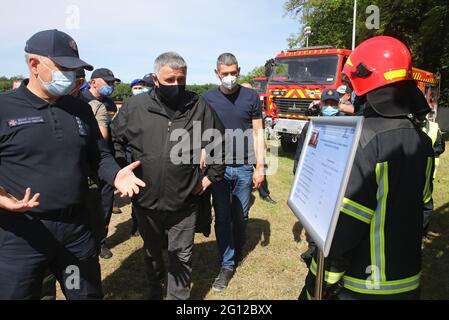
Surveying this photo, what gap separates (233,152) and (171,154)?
118cm

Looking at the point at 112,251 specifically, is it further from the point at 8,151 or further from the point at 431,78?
the point at 431,78

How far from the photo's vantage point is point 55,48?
2025 mm

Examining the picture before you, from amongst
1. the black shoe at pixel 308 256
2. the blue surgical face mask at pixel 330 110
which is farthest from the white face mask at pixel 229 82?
the black shoe at pixel 308 256

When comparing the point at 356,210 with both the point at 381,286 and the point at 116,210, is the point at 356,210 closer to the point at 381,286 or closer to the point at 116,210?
the point at 381,286

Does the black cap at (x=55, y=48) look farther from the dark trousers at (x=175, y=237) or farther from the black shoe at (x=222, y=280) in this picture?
the black shoe at (x=222, y=280)

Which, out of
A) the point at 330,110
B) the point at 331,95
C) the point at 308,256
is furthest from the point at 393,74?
the point at 308,256

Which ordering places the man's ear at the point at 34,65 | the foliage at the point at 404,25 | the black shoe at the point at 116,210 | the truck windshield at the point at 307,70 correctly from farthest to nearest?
the foliage at the point at 404,25
the truck windshield at the point at 307,70
the black shoe at the point at 116,210
the man's ear at the point at 34,65

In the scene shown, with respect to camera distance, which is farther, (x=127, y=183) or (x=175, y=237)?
(x=175, y=237)

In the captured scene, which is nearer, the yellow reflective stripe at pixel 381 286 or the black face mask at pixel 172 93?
the yellow reflective stripe at pixel 381 286

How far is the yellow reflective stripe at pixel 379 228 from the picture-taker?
1402 millimetres

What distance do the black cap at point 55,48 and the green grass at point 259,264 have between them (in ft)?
7.67

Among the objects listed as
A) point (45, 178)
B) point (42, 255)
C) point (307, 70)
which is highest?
point (307, 70)

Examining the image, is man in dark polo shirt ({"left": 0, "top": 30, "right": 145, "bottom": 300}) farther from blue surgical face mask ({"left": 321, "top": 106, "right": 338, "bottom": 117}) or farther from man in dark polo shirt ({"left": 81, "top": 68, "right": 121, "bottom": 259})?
blue surgical face mask ({"left": 321, "top": 106, "right": 338, "bottom": 117})

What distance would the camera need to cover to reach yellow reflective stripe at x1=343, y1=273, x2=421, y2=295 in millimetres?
1522
